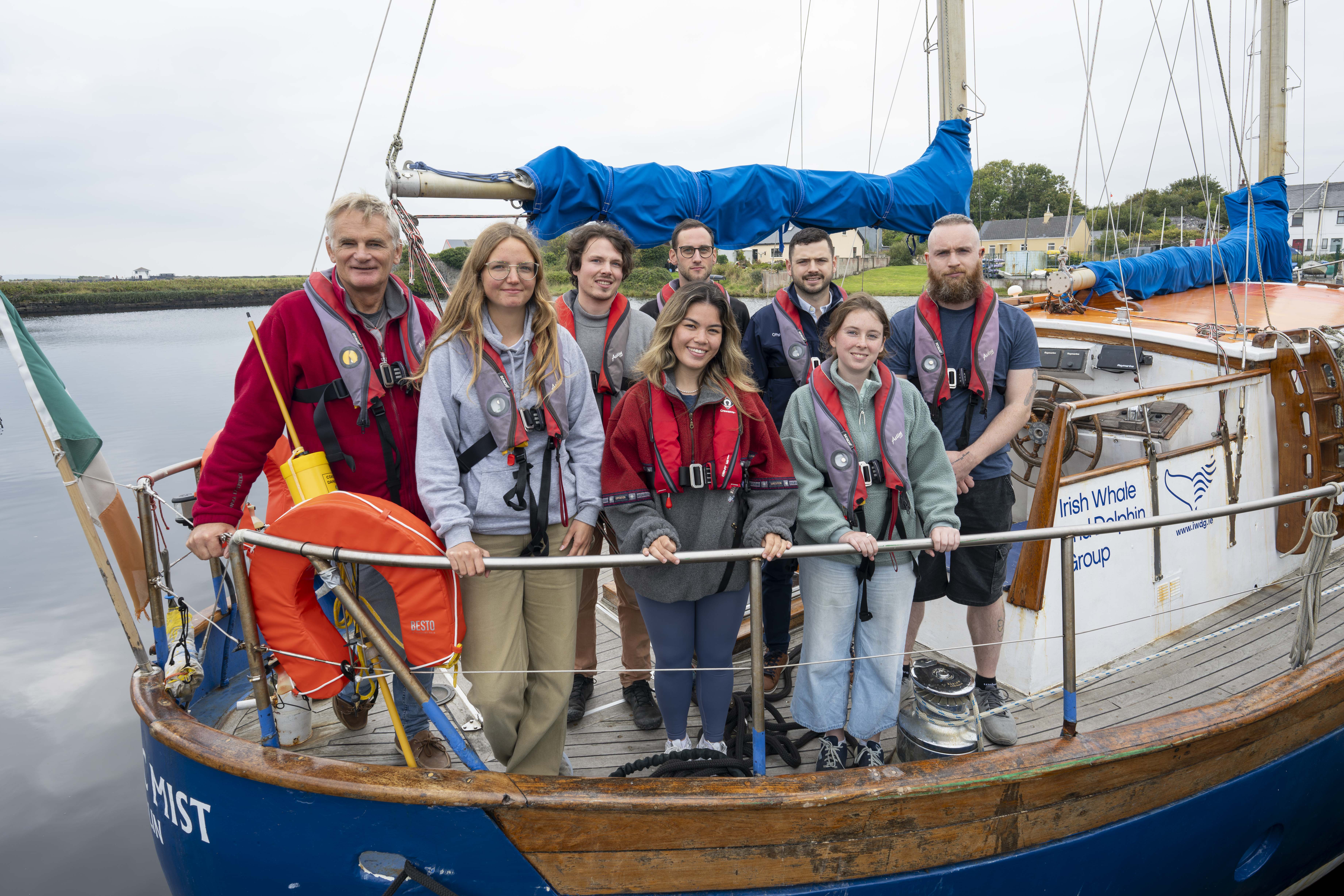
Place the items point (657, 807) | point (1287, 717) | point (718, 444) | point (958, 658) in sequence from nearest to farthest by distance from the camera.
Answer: point (657, 807), point (718, 444), point (1287, 717), point (958, 658)

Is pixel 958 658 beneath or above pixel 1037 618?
beneath

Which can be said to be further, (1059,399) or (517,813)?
(1059,399)

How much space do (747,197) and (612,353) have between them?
4.21 ft

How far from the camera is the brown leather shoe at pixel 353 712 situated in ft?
9.34

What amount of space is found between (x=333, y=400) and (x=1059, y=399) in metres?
4.27

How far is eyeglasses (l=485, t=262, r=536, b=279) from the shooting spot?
7.23ft

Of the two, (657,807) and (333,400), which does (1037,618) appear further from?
(333,400)

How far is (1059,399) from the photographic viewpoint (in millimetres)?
4738

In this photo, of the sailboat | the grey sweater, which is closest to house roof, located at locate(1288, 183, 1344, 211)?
the sailboat

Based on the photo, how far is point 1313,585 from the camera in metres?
2.45

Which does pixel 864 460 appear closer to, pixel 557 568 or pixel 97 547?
pixel 557 568

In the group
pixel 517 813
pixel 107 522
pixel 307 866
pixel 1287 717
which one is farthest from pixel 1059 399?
pixel 107 522

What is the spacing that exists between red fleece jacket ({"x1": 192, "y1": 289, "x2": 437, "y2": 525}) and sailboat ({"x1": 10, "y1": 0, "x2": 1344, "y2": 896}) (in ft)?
0.98

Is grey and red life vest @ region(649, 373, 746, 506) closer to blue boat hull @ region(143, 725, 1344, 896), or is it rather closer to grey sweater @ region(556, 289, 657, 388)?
grey sweater @ region(556, 289, 657, 388)
